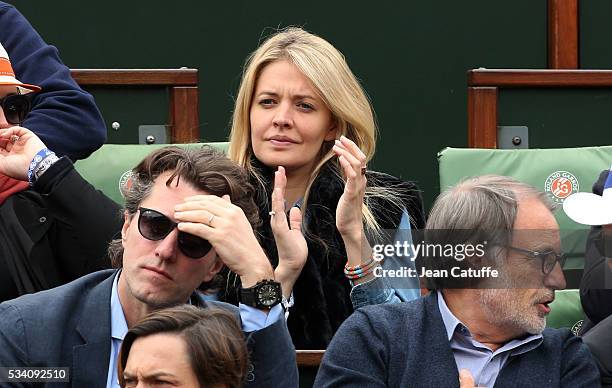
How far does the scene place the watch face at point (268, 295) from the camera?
3047mm

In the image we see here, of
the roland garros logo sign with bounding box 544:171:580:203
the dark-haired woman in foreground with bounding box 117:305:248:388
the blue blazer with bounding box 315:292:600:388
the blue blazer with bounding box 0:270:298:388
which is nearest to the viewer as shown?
the dark-haired woman in foreground with bounding box 117:305:248:388

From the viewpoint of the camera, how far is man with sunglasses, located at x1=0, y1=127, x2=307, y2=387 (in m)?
3.01

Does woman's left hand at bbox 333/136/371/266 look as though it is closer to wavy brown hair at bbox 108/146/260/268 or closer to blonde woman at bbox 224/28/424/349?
blonde woman at bbox 224/28/424/349

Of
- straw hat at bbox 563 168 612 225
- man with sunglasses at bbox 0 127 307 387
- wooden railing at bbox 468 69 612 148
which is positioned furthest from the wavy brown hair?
wooden railing at bbox 468 69 612 148

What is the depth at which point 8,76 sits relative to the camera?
370cm

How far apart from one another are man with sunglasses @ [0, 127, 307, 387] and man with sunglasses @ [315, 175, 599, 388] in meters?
0.22

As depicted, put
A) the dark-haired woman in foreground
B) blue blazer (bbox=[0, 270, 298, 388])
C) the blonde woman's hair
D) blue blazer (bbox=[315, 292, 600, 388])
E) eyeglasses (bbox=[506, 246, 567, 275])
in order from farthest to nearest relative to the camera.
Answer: the blonde woman's hair, eyeglasses (bbox=[506, 246, 567, 275]), blue blazer (bbox=[315, 292, 600, 388]), blue blazer (bbox=[0, 270, 298, 388]), the dark-haired woman in foreground

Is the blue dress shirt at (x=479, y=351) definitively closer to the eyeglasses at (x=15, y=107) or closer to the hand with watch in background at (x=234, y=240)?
the hand with watch in background at (x=234, y=240)

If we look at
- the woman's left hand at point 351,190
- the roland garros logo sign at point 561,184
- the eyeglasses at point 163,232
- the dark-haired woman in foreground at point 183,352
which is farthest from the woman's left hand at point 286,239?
the roland garros logo sign at point 561,184

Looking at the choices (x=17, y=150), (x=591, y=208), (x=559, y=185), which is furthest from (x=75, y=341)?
(x=559, y=185)

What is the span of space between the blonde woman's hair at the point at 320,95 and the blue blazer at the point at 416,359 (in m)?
0.92

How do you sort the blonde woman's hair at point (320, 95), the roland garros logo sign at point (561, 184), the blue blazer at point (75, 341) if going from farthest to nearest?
1. the roland garros logo sign at point (561, 184)
2. the blonde woman's hair at point (320, 95)
3. the blue blazer at point (75, 341)

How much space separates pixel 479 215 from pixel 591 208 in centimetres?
58

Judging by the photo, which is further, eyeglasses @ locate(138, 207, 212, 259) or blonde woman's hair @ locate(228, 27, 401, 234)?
blonde woman's hair @ locate(228, 27, 401, 234)
